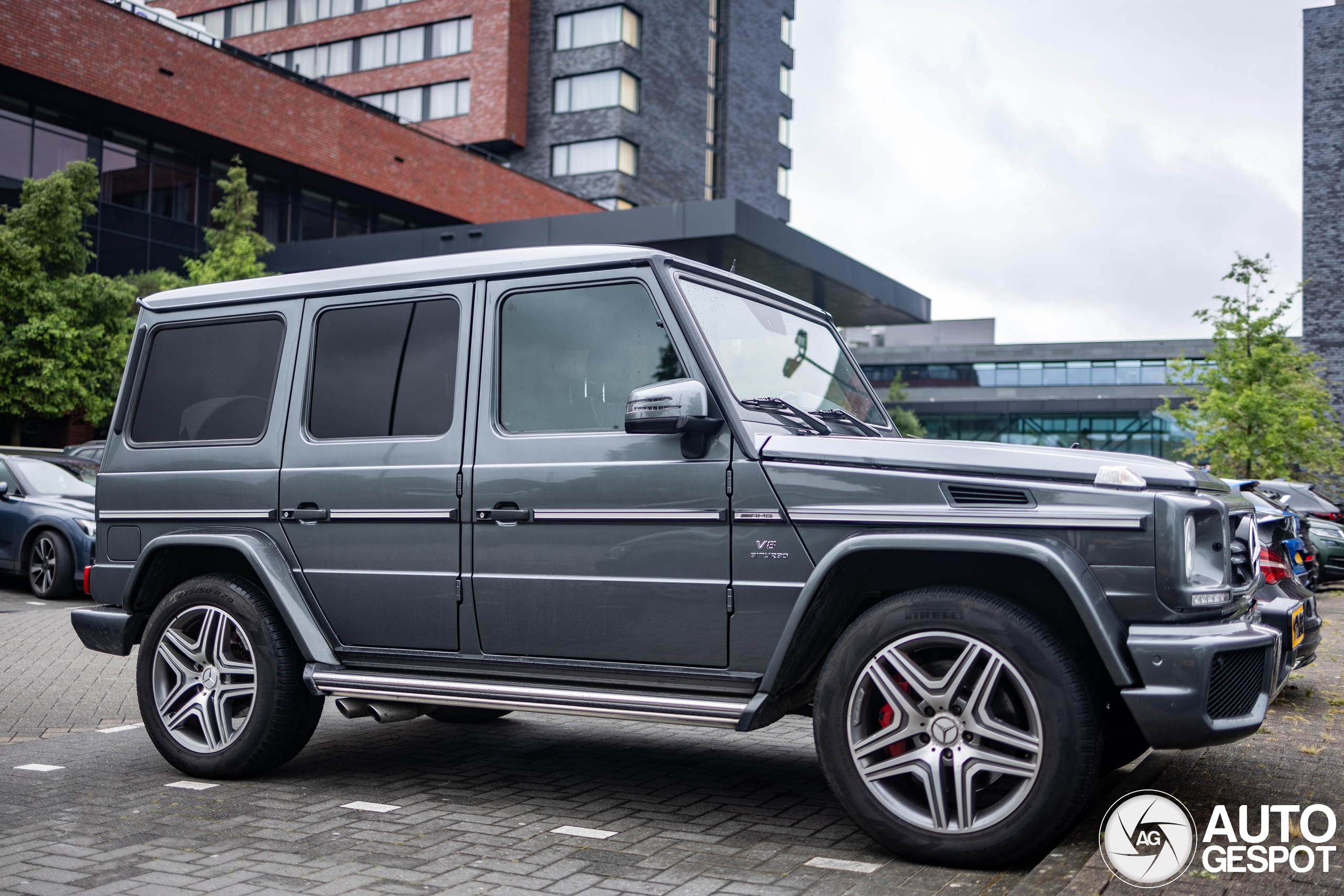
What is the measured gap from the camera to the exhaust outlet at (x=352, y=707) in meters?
5.23

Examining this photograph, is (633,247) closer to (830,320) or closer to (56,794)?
(830,320)

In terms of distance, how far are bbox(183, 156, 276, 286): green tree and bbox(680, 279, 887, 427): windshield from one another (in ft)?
79.7

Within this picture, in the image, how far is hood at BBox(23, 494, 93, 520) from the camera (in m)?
13.3

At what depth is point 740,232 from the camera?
2992 centimetres

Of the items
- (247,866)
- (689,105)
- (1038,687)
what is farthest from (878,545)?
(689,105)

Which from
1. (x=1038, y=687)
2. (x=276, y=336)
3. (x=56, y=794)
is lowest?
(x=56, y=794)

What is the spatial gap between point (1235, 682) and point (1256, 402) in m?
24.5

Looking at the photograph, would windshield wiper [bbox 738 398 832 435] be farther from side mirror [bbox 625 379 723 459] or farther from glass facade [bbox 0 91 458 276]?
glass facade [bbox 0 91 458 276]

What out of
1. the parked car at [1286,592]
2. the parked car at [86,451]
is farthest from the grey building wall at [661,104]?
the parked car at [1286,592]

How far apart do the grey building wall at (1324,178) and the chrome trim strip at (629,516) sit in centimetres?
4810

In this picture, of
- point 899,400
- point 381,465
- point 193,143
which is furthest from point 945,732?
point 899,400

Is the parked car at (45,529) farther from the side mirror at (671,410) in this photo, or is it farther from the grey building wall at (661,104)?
the grey building wall at (661,104)

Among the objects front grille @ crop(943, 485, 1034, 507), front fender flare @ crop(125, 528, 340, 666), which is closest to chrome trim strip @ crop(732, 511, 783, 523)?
front grille @ crop(943, 485, 1034, 507)

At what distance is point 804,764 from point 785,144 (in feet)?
205
